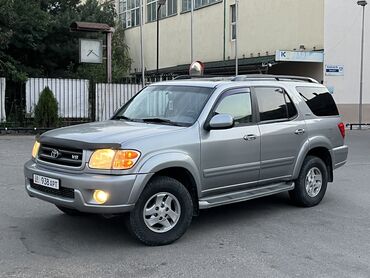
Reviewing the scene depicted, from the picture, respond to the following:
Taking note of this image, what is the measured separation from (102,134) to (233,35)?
2779 centimetres

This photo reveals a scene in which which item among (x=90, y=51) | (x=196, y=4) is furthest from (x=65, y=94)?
(x=196, y=4)

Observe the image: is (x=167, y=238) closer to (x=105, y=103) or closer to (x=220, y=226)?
(x=220, y=226)

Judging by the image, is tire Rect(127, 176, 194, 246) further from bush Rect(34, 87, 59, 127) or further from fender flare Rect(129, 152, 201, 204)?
bush Rect(34, 87, 59, 127)

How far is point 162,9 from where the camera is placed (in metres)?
41.3

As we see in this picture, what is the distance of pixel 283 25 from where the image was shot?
27781mm

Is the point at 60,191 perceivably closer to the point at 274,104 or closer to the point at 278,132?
the point at 278,132

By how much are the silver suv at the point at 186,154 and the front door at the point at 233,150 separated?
0.04ft

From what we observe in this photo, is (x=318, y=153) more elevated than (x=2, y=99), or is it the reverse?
(x=2, y=99)

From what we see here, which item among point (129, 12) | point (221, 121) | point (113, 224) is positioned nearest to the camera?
point (221, 121)

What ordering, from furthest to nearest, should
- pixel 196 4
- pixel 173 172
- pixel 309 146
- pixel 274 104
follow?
pixel 196 4 → pixel 309 146 → pixel 274 104 → pixel 173 172

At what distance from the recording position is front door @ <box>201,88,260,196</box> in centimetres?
628

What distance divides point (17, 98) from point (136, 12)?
992 inches

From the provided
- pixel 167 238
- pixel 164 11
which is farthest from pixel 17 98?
pixel 164 11

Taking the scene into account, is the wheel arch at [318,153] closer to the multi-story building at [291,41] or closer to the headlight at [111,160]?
the headlight at [111,160]
